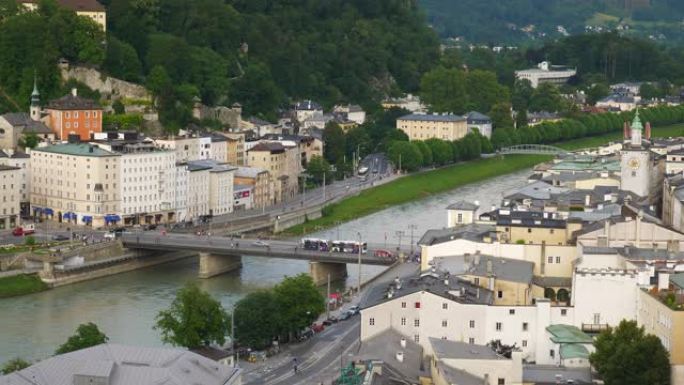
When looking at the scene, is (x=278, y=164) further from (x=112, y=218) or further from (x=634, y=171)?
(x=634, y=171)

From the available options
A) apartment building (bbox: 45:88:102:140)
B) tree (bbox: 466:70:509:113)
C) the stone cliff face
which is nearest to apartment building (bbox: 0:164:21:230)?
apartment building (bbox: 45:88:102:140)

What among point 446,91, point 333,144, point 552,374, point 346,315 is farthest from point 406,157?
point 552,374

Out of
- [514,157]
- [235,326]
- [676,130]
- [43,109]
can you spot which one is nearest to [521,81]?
[676,130]

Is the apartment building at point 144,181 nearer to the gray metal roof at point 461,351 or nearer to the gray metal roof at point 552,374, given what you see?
the gray metal roof at point 461,351

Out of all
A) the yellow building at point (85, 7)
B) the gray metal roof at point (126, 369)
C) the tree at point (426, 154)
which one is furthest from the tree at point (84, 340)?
the tree at point (426, 154)

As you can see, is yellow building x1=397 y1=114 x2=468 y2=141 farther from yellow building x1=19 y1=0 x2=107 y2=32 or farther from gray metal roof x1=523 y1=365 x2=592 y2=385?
gray metal roof x1=523 y1=365 x2=592 y2=385

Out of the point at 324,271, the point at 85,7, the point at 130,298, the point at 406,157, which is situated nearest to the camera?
the point at 130,298

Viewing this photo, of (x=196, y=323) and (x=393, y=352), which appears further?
(x=196, y=323)
